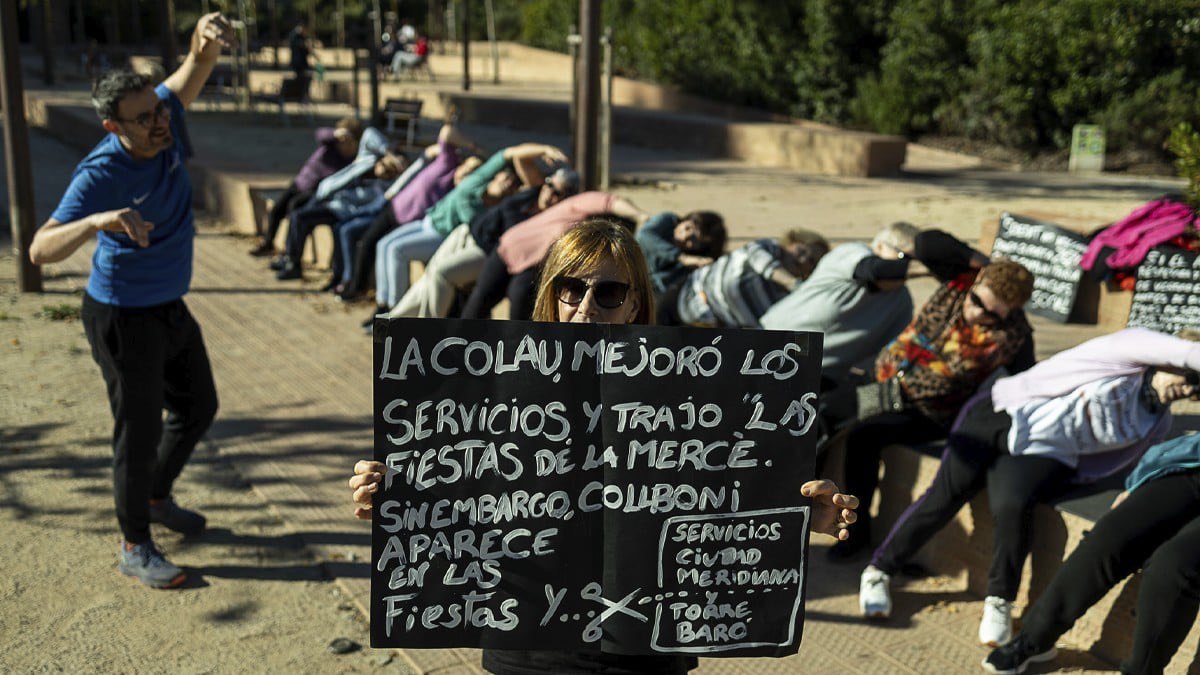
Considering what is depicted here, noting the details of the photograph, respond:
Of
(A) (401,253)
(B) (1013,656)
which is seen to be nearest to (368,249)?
(A) (401,253)

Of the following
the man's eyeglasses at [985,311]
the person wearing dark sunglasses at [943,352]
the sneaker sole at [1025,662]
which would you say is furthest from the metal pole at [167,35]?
the sneaker sole at [1025,662]

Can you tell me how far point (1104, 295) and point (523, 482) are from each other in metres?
6.16

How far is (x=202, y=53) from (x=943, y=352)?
10.3 ft

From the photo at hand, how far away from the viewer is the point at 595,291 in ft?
8.61

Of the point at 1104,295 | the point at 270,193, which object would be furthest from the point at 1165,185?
the point at 270,193

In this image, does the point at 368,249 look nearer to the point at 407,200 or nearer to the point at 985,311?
the point at 407,200

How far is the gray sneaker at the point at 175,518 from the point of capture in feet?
15.8

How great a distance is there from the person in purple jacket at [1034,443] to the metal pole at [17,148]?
7.10m

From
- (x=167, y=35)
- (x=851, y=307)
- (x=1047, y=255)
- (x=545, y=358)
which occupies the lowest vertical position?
(x=1047, y=255)

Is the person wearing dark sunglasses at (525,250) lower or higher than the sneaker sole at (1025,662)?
higher

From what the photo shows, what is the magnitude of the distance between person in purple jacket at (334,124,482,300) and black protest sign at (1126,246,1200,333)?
13.8 feet

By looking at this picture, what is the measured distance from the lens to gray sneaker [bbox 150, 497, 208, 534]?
15.8 ft

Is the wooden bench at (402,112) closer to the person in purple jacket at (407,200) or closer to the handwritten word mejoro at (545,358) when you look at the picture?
the person in purple jacket at (407,200)

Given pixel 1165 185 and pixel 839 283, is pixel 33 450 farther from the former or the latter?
pixel 1165 185
